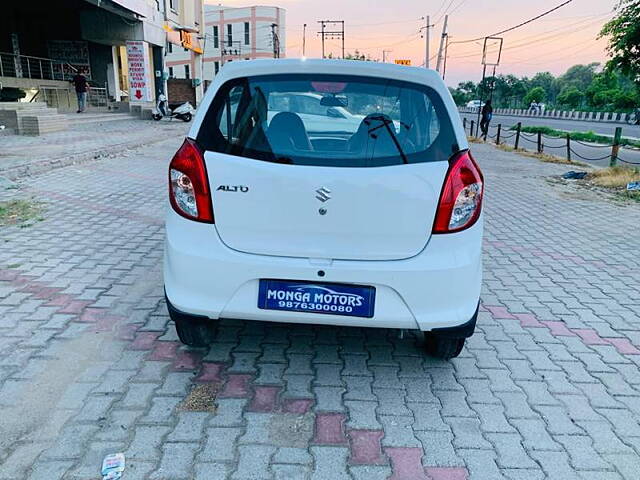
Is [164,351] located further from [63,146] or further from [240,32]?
[240,32]

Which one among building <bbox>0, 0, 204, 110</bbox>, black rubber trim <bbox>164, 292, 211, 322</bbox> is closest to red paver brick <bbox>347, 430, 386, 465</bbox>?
black rubber trim <bbox>164, 292, 211, 322</bbox>

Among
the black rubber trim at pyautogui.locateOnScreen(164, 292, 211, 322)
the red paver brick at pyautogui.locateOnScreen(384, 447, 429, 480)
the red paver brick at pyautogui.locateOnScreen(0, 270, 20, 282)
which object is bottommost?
the red paver brick at pyautogui.locateOnScreen(384, 447, 429, 480)

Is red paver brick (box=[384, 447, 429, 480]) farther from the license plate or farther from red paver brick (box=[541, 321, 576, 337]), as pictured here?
red paver brick (box=[541, 321, 576, 337])

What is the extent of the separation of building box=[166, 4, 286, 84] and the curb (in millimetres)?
57034

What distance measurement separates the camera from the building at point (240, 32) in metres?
66.0

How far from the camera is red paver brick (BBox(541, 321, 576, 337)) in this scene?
356 centimetres

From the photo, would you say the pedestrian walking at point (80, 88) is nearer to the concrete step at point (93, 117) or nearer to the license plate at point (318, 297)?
the concrete step at point (93, 117)

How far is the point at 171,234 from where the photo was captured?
2650 millimetres

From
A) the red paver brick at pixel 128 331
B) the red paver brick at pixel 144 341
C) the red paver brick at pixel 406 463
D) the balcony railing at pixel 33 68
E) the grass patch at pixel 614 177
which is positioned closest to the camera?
the red paver brick at pixel 406 463

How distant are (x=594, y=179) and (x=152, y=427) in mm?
11140

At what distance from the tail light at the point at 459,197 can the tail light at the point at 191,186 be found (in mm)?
1169

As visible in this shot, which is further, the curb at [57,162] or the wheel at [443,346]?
the curb at [57,162]

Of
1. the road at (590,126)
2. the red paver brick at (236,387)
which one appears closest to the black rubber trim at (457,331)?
the red paver brick at (236,387)

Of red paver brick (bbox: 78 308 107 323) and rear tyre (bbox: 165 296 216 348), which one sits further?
red paver brick (bbox: 78 308 107 323)
